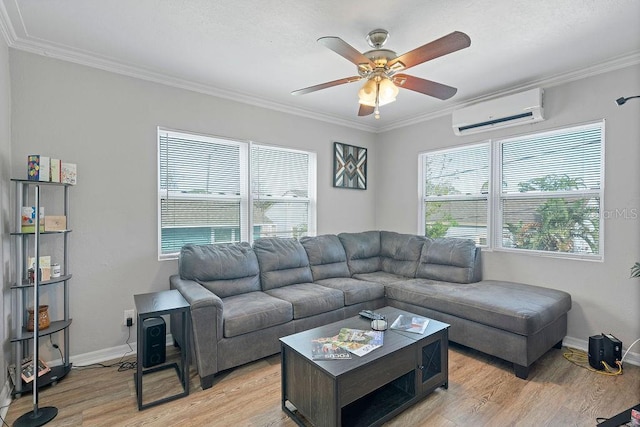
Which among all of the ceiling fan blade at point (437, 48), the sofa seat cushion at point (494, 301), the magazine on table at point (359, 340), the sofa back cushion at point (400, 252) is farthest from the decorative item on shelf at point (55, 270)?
the sofa back cushion at point (400, 252)

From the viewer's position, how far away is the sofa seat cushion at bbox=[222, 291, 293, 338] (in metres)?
2.45

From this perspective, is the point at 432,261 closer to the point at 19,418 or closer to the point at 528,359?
the point at 528,359

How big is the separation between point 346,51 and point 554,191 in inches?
104

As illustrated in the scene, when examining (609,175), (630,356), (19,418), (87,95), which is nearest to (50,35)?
(87,95)

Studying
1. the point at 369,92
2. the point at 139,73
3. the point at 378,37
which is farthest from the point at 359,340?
the point at 139,73

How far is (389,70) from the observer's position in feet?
7.21

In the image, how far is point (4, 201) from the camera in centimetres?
219

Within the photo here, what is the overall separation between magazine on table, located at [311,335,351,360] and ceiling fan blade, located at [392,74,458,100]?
1.87 m

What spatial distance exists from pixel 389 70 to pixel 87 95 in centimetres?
251

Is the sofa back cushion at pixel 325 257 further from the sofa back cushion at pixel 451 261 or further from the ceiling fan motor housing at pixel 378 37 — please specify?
the ceiling fan motor housing at pixel 378 37

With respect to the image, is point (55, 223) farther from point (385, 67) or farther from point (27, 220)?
point (385, 67)

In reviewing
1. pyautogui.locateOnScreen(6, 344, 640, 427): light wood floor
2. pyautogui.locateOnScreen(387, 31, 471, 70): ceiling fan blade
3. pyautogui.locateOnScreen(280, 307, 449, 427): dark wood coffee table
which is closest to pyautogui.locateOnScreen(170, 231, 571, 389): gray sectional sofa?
pyautogui.locateOnScreen(6, 344, 640, 427): light wood floor

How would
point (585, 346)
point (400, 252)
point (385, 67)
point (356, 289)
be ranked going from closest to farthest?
point (385, 67), point (585, 346), point (356, 289), point (400, 252)

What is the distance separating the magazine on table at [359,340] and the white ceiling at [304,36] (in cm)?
212
